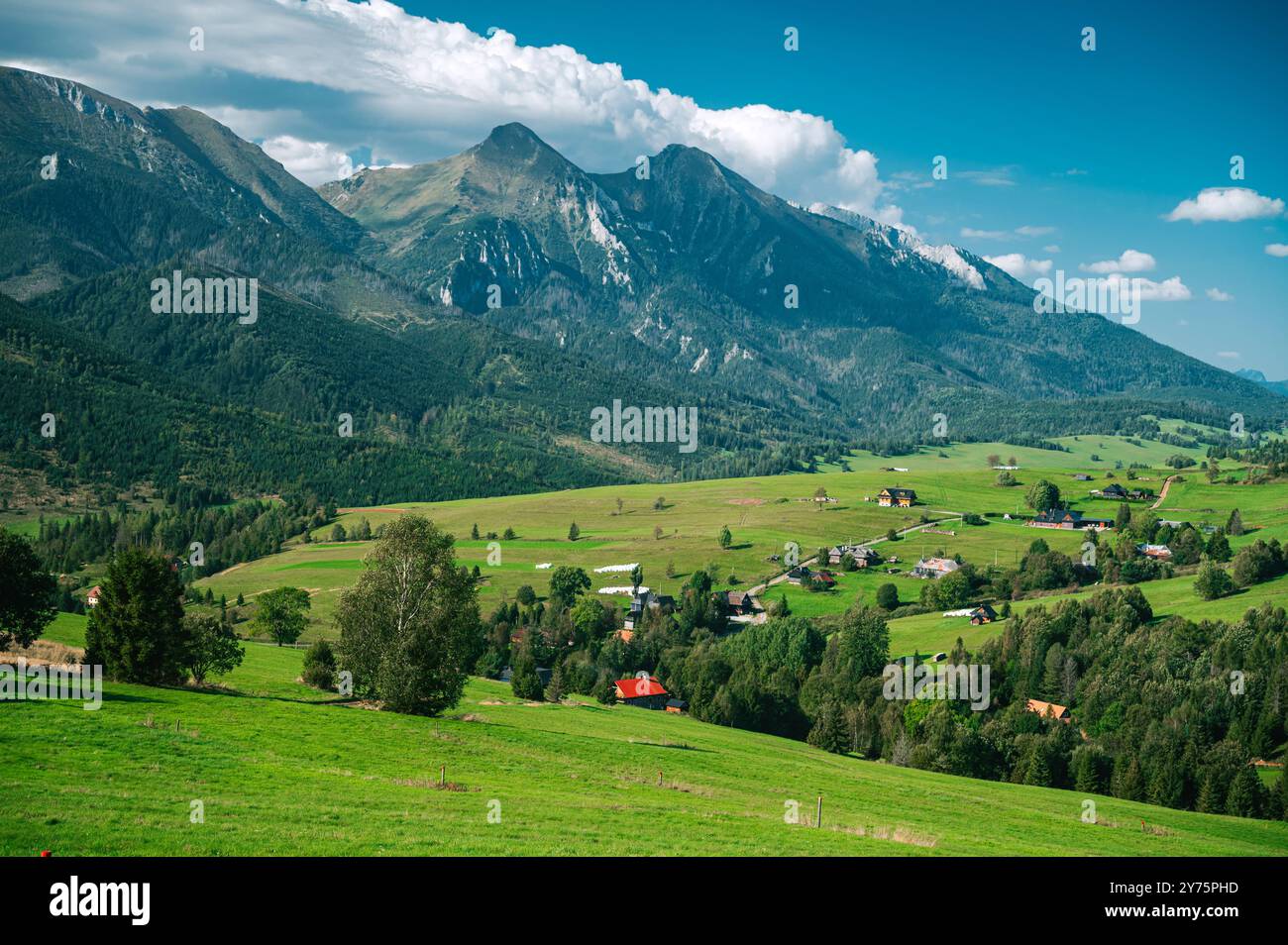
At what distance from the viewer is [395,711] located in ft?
158

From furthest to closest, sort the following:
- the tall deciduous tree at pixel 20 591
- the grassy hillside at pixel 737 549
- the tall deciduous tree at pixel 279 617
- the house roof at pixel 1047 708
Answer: the grassy hillside at pixel 737 549 < the tall deciduous tree at pixel 279 617 < the house roof at pixel 1047 708 < the tall deciduous tree at pixel 20 591

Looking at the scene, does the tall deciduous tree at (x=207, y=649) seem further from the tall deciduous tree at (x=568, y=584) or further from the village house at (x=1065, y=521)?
the village house at (x=1065, y=521)

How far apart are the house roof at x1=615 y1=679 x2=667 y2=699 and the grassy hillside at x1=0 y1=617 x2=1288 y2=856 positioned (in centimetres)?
3717

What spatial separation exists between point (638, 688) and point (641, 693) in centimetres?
98

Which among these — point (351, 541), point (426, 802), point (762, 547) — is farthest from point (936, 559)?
point (426, 802)

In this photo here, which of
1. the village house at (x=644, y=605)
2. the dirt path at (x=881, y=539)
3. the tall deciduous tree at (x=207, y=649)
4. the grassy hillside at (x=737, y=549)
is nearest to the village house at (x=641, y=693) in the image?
the village house at (x=644, y=605)

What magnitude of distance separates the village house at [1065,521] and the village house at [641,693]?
10980 centimetres

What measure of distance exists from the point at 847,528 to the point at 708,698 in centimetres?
9753

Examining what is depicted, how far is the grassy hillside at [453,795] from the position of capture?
867 inches

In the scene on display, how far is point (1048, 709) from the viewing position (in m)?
82.5

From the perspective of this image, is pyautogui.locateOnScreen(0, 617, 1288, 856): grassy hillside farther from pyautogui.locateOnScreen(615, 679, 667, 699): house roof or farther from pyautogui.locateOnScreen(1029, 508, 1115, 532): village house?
pyautogui.locateOnScreen(1029, 508, 1115, 532): village house

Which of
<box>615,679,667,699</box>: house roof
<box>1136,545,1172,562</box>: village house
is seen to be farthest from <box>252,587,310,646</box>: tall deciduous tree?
<box>1136,545,1172,562</box>: village house
